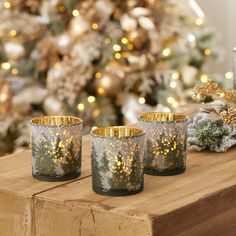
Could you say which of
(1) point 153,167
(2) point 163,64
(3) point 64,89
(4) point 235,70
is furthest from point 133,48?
(1) point 153,167

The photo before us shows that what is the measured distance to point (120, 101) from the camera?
308cm

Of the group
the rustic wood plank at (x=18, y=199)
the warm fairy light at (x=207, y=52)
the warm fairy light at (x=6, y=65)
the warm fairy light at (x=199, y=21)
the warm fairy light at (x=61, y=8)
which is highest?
the warm fairy light at (x=61, y=8)

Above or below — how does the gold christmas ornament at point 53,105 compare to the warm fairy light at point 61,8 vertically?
below

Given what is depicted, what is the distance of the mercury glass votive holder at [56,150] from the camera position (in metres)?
1.28

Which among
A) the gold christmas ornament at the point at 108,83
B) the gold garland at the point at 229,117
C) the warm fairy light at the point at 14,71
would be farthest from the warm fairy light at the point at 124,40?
the gold garland at the point at 229,117

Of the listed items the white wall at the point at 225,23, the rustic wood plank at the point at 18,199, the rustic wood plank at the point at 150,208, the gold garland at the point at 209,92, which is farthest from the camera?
the white wall at the point at 225,23

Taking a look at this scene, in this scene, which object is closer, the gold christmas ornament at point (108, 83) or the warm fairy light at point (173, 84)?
the gold christmas ornament at point (108, 83)

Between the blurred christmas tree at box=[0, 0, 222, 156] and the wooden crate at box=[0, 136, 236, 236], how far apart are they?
1649 millimetres

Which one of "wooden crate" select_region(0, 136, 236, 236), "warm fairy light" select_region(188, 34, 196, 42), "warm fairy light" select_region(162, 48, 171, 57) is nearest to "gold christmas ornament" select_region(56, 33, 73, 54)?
"warm fairy light" select_region(162, 48, 171, 57)

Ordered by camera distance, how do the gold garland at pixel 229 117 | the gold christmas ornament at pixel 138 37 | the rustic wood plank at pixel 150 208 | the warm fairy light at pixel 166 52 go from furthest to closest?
the warm fairy light at pixel 166 52 → the gold christmas ornament at pixel 138 37 → the gold garland at pixel 229 117 → the rustic wood plank at pixel 150 208

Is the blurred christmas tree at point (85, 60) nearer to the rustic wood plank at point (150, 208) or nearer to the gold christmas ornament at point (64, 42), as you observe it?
the gold christmas ornament at point (64, 42)

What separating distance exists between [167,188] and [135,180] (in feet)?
0.24

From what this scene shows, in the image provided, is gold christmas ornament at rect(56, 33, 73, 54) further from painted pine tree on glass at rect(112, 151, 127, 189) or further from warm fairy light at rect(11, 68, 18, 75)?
painted pine tree on glass at rect(112, 151, 127, 189)

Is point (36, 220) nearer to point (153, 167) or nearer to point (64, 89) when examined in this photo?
point (153, 167)
